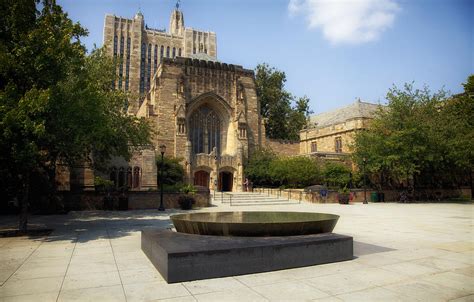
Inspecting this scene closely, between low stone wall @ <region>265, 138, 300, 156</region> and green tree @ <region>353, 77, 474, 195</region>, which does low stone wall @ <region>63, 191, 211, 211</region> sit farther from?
low stone wall @ <region>265, 138, 300, 156</region>

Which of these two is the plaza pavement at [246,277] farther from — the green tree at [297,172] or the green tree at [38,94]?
the green tree at [297,172]

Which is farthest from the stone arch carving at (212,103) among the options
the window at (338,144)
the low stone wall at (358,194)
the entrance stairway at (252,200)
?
the window at (338,144)

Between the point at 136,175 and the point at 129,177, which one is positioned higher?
the point at 136,175

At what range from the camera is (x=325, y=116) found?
50.1m

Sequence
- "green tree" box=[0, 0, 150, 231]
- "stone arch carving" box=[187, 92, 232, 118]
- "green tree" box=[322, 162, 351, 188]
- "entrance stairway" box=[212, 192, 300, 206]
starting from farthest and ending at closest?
"stone arch carving" box=[187, 92, 232, 118]
"green tree" box=[322, 162, 351, 188]
"entrance stairway" box=[212, 192, 300, 206]
"green tree" box=[0, 0, 150, 231]

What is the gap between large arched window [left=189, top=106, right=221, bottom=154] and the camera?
124 ft

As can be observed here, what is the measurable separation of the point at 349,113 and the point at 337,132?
4.64m

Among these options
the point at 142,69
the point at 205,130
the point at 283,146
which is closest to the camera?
the point at 205,130

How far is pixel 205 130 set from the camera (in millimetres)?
38312

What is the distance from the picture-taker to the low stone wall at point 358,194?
27359 millimetres

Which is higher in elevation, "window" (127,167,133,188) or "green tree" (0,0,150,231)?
"green tree" (0,0,150,231)

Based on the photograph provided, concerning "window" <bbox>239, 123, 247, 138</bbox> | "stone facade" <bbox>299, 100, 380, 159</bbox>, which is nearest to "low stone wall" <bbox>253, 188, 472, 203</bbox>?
"window" <bbox>239, 123, 247, 138</bbox>

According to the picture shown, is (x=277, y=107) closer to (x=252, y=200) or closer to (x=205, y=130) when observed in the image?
(x=205, y=130)

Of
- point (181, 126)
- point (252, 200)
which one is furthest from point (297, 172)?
point (181, 126)
